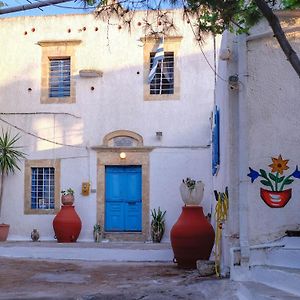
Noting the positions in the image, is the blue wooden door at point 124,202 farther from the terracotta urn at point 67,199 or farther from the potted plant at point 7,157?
the potted plant at point 7,157

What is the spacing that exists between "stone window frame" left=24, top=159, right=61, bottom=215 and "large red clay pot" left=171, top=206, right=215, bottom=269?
6.48 metres

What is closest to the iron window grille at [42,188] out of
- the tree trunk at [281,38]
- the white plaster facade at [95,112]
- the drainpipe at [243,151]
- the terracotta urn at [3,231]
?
the white plaster facade at [95,112]

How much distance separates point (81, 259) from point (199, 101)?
556 centimetres

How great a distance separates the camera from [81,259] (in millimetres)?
12469

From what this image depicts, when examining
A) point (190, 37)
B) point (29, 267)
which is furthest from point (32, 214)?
point (190, 37)

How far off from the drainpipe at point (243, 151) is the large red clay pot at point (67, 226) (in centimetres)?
819

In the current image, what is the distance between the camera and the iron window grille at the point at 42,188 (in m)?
16.2

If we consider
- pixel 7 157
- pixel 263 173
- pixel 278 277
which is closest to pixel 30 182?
pixel 7 157

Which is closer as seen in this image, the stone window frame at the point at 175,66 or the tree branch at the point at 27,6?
the tree branch at the point at 27,6

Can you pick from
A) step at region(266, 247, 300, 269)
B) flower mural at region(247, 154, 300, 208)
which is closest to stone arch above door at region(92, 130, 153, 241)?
flower mural at region(247, 154, 300, 208)

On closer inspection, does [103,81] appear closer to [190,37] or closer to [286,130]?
[190,37]

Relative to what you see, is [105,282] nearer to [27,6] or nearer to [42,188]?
[27,6]

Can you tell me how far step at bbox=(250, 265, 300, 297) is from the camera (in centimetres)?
663

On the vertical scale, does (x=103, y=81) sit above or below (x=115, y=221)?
above
